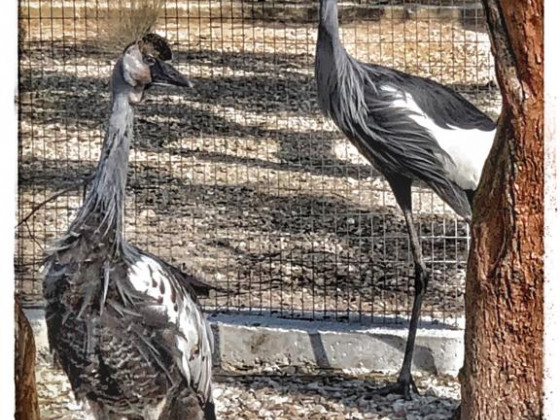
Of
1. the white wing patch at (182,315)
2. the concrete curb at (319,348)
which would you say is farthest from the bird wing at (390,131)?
the white wing patch at (182,315)

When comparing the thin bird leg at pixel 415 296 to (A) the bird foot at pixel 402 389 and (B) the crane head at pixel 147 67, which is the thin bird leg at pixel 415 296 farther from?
(B) the crane head at pixel 147 67

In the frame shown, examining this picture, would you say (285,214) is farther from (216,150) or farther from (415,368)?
(415,368)

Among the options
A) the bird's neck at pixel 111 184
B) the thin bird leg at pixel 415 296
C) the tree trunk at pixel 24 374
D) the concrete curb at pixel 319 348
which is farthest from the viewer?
the concrete curb at pixel 319 348

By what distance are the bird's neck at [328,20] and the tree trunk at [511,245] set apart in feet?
4.38

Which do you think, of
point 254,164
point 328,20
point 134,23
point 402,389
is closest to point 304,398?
point 402,389

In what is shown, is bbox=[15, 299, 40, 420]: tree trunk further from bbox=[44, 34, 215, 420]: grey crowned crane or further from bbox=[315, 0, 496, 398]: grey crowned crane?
bbox=[315, 0, 496, 398]: grey crowned crane

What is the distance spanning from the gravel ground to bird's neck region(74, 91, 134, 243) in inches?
53.4

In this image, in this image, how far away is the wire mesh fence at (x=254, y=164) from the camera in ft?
24.6

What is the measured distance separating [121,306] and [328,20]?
1789mm

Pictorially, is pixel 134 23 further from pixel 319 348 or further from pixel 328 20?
pixel 319 348

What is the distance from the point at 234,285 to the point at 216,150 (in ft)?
9.14

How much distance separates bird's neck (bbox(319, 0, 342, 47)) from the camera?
597cm

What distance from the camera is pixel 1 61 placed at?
439cm

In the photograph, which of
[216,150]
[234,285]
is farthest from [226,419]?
[216,150]
